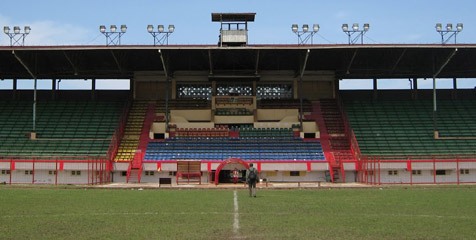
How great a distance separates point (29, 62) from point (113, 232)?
136 ft

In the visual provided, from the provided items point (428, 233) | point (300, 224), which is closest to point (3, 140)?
point (300, 224)

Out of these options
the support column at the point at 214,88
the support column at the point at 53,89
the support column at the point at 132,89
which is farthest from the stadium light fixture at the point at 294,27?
the support column at the point at 53,89

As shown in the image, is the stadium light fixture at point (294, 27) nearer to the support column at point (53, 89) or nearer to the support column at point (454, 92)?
the support column at point (454, 92)

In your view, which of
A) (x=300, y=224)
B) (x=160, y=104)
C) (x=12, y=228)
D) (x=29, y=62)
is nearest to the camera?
(x=12, y=228)

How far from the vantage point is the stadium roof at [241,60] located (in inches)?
1801

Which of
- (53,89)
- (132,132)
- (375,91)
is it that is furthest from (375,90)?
(53,89)

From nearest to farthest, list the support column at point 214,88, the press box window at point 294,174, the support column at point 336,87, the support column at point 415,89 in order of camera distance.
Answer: the press box window at point 294,174 → the support column at point 214,88 → the support column at point 336,87 → the support column at point 415,89

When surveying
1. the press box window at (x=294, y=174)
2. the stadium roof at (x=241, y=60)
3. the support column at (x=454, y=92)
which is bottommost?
the press box window at (x=294, y=174)

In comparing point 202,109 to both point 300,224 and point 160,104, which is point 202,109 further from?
point 300,224

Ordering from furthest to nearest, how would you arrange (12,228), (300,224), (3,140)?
(3,140) < (300,224) < (12,228)

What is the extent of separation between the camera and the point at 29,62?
4978 centimetres

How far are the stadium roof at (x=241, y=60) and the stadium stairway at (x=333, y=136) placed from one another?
4.05 metres

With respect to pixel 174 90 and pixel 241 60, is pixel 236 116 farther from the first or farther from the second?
pixel 174 90

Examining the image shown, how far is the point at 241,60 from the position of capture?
5125cm
